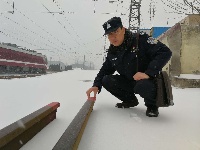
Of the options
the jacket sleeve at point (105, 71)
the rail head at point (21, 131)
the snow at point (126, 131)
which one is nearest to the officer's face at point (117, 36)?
the jacket sleeve at point (105, 71)

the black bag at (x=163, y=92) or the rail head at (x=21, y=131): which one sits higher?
the black bag at (x=163, y=92)

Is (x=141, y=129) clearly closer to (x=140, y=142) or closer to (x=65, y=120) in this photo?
(x=140, y=142)

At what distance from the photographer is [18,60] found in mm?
22562

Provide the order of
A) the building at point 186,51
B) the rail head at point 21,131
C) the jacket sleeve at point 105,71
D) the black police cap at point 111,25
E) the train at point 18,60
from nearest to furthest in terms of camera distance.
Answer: the rail head at point 21,131 < the black police cap at point 111,25 < the jacket sleeve at point 105,71 < the building at point 186,51 < the train at point 18,60

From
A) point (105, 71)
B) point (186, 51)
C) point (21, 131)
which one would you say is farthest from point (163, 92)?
point (186, 51)

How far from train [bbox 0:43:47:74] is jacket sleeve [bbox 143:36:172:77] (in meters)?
18.7

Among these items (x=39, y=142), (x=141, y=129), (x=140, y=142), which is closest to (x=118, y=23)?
(x=141, y=129)

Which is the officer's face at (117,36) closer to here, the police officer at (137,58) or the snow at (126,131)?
the police officer at (137,58)

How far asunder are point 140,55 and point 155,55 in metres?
0.19

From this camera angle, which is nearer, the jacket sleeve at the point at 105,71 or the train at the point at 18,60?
the jacket sleeve at the point at 105,71

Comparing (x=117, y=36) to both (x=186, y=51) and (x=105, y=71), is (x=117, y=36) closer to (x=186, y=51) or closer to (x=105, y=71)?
(x=105, y=71)

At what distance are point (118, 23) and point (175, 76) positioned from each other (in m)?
5.77

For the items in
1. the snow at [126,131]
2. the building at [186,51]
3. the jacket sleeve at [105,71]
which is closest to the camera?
the snow at [126,131]

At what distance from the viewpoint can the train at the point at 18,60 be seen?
19.7m
